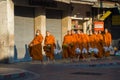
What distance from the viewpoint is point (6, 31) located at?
25.0m

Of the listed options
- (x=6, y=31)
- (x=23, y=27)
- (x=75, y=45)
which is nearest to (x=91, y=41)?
(x=75, y=45)

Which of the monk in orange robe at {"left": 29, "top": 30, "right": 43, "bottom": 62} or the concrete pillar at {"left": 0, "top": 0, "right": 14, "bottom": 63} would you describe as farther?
the monk in orange robe at {"left": 29, "top": 30, "right": 43, "bottom": 62}

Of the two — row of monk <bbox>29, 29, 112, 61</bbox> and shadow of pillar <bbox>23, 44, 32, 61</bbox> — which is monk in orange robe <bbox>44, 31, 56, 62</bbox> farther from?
shadow of pillar <bbox>23, 44, 32, 61</bbox>

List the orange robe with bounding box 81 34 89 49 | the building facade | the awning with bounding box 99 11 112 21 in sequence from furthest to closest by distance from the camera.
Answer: the awning with bounding box 99 11 112 21 < the orange robe with bounding box 81 34 89 49 < the building facade

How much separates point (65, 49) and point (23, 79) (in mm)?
10738

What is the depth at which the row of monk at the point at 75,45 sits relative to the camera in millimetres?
25453

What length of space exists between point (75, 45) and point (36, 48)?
284 cm

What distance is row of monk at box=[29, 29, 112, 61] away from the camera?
83.5ft

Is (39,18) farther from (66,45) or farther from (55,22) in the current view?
(66,45)

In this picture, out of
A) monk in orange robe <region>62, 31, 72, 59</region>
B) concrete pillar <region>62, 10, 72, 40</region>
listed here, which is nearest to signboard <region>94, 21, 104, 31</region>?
concrete pillar <region>62, 10, 72, 40</region>

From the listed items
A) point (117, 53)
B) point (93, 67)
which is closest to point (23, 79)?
point (93, 67)

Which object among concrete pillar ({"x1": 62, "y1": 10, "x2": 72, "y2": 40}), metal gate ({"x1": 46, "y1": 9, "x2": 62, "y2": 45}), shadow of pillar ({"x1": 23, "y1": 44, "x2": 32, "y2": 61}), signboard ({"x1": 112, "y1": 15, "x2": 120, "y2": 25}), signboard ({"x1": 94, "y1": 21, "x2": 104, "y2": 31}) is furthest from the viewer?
signboard ({"x1": 112, "y1": 15, "x2": 120, "y2": 25})

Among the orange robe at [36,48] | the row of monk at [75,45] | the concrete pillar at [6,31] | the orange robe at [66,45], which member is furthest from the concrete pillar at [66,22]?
the concrete pillar at [6,31]

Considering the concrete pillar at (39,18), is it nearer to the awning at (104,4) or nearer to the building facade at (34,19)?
the building facade at (34,19)
